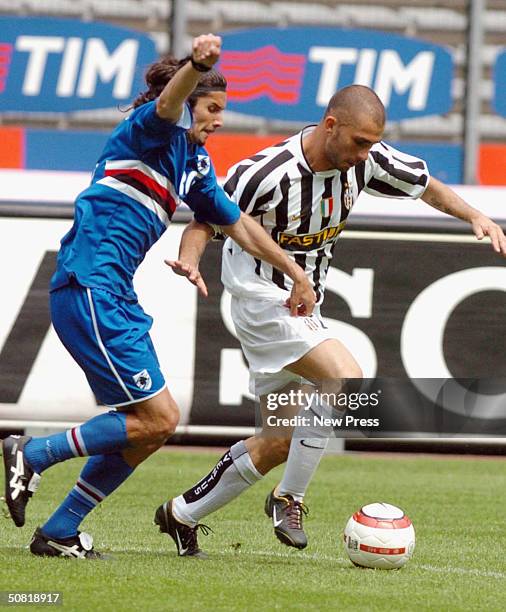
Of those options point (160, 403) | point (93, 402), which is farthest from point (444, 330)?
point (160, 403)

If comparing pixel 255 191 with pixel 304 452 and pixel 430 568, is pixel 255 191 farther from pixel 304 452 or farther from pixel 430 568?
pixel 430 568

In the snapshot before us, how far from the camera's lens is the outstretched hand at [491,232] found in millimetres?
6012

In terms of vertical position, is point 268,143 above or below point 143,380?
above

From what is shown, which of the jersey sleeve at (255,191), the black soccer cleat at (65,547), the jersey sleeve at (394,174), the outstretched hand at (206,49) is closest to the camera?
the outstretched hand at (206,49)

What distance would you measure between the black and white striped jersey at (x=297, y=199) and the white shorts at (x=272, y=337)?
0.27 feet

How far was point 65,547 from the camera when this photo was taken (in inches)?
222

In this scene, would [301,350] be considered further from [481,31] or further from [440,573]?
[481,31]

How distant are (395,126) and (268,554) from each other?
7.06m

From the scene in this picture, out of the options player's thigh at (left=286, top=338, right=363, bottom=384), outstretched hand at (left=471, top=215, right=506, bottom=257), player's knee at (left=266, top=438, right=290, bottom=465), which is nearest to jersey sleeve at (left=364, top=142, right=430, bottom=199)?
outstretched hand at (left=471, top=215, right=506, bottom=257)

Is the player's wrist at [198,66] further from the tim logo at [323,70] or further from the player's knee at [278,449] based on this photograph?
the tim logo at [323,70]

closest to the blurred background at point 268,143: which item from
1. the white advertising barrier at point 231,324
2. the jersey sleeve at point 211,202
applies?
the white advertising barrier at point 231,324

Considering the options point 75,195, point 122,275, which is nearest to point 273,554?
point 122,275

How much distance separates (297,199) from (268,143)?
6306 mm

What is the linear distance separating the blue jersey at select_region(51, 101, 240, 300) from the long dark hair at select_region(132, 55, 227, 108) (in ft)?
0.64
